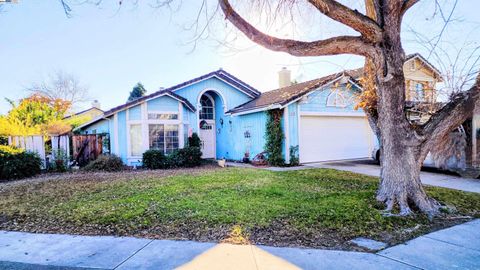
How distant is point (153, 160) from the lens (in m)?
13.5

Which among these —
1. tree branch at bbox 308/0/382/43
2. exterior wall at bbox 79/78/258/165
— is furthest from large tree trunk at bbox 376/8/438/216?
exterior wall at bbox 79/78/258/165

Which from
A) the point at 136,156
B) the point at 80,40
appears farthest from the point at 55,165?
the point at 80,40

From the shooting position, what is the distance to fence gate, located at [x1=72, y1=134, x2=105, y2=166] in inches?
607

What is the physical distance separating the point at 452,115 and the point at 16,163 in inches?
562

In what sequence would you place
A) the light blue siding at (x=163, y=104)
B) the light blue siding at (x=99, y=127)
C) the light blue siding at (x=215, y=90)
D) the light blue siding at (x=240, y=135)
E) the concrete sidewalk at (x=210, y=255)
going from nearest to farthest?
1. the concrete sidewalk at (x=210, y=255)
2. the light blue siding at (x=163, y=104)
3. the light blue siding at (x=240, y=135)
4. the light blue siding at (x=215, y=90)
5. the light blue siding at (x=99, y=127)

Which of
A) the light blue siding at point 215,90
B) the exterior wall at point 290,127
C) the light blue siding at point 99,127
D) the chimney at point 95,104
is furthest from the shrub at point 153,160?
the chimney at point 95,104

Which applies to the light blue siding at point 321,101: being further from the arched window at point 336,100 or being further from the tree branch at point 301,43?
the tree branch at point 301,43

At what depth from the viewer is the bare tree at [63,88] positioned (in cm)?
2973

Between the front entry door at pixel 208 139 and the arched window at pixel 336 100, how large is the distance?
7.50m

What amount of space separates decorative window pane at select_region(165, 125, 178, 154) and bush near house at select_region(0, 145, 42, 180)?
5.57 meters

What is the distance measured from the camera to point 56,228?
4.78m

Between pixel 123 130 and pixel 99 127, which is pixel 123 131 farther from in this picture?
pixel 99 127

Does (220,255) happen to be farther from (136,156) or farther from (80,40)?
(80,40)

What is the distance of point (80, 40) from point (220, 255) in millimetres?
15455
